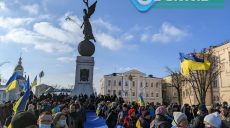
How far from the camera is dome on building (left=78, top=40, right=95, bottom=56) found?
33125 millimetres

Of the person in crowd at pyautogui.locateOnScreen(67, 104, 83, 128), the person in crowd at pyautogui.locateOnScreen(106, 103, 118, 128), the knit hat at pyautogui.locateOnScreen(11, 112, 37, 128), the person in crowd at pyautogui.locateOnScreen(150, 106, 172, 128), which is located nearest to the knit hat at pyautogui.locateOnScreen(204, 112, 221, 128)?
the person in crowd at pyautogui.locateOnScreen(150, 106, 172, 128)

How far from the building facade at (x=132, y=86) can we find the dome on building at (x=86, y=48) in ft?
222

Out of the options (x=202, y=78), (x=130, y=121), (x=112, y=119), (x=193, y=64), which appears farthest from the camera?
(x=202, y=78)

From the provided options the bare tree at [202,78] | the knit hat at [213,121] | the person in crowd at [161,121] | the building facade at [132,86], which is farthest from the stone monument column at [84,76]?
the building facade at [132,86]

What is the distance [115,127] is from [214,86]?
211ft

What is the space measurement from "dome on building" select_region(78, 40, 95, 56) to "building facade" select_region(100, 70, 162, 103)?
67785 mm

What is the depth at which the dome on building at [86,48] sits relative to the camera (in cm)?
3312

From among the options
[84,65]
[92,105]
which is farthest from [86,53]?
[92,105]

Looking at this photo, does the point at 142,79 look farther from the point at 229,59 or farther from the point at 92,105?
the point at 92,105

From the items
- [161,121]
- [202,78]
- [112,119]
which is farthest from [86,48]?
[161,121]

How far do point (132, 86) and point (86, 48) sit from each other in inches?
2809

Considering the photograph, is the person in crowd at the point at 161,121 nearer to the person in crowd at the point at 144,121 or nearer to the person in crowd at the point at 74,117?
the person in crowd at the point at 144,121

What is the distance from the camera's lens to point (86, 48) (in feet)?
109

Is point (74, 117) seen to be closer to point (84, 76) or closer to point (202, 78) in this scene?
point (84, 76)
